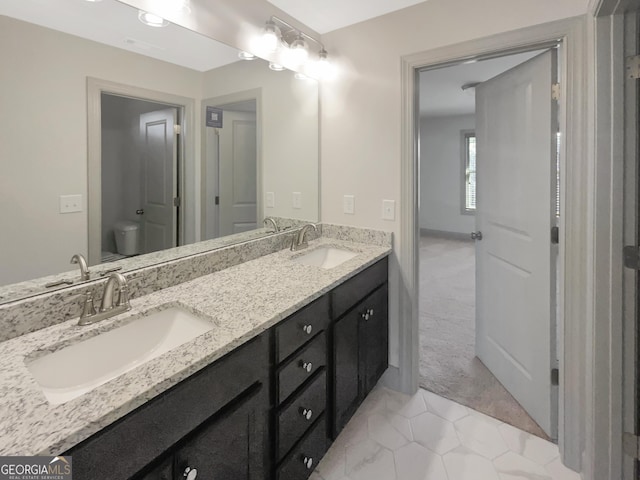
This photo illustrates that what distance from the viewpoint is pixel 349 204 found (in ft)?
7.41

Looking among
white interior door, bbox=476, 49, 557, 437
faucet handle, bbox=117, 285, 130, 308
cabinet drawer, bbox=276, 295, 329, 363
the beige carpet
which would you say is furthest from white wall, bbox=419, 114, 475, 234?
faucet handle, bbox=117, 285, 130, 308

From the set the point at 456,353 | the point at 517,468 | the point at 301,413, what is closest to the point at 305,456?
the point at 301,413

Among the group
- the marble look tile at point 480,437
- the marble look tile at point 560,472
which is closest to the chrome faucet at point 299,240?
the marble look tile at point 480,437

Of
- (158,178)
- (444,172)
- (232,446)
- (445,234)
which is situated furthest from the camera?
(445,234)

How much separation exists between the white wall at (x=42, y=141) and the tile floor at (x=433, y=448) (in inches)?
55.0

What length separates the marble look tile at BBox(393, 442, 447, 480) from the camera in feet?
5.06

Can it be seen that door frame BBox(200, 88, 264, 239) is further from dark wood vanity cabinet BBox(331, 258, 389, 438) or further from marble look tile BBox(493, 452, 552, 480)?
marble look tile BBox(493, 452, 552, 480)

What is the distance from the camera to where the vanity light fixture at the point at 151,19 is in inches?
54.9

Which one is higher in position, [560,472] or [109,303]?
[109,303]

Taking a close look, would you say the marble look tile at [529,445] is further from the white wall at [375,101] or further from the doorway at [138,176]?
the doorway at [138,176]

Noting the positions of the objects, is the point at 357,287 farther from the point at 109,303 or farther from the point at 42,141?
the point at 42,141

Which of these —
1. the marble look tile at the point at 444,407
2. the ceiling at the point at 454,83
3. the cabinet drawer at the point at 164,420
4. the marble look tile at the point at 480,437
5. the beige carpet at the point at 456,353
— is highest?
the ceiling at the point at 454,83

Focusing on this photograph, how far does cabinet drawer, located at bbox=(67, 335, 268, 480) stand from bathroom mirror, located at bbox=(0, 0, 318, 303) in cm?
64

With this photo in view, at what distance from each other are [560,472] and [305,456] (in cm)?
116
